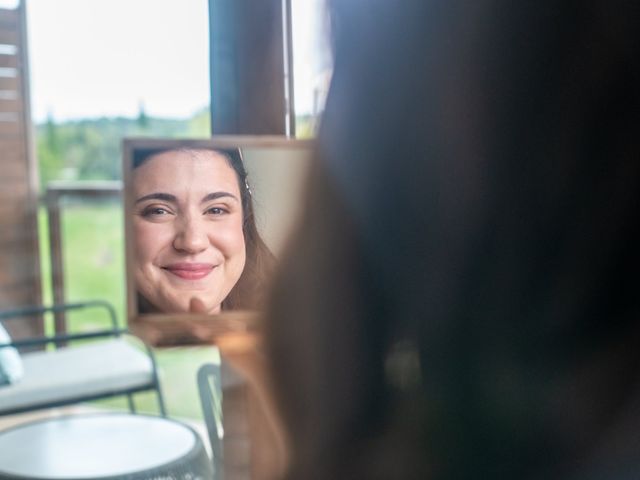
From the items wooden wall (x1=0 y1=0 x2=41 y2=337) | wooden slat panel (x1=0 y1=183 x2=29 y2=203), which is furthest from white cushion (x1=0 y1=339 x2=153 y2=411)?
wooden slat panel (x1=0 y1=183 x2=29 y2=203)

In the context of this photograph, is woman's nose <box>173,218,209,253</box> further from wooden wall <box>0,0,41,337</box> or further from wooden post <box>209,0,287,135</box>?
wooden wall <box>0,0,41,337</box>

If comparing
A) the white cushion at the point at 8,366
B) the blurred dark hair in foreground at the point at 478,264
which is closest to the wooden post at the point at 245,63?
the blurred dark hair in foreground at the point at 478,264

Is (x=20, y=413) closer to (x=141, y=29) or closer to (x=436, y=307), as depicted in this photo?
(x=141, y=29)

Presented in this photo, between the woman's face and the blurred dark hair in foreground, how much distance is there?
0.12 ft

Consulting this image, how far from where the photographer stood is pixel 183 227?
26 cm

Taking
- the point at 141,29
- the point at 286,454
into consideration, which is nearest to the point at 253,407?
the point at 286,454

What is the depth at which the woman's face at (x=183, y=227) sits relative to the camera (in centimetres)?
26

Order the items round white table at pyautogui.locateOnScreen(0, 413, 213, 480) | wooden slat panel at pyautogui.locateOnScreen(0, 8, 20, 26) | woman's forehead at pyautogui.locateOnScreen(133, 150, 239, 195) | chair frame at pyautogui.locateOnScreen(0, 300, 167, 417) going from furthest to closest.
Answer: wooden slat panel at pyautogui.locateOnScreen(0, 8, 20, 26), chair frame at pyautogui.locateOnScreen(0, 300, 167, 417), round white table at pyautogui.locateOnScreen(0, 413, 213, 480), woman's forehead at pyautogui.locateOnScreen(133, 150, 239, 195)

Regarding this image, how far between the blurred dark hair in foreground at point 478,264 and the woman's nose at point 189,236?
0.14 ft

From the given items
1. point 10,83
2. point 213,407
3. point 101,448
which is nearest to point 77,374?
point 101,448

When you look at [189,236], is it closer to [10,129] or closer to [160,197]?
[160,197]

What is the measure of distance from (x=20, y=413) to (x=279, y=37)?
1201 millimetres

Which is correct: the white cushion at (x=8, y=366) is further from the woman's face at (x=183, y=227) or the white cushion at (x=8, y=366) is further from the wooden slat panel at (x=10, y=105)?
the woman's face at (x=183, y=227)

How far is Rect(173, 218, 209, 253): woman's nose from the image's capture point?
0.87 ft
